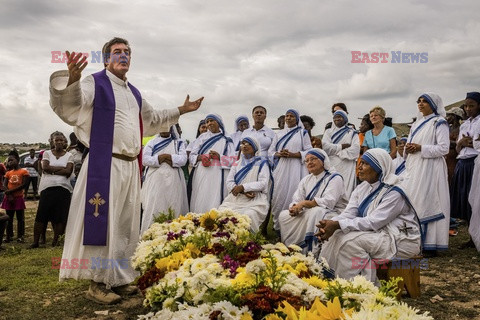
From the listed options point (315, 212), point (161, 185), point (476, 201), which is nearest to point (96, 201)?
point (315, 212)

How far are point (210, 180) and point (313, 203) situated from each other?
2.58m

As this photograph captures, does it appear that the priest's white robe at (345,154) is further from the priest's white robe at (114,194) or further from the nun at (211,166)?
the priest's white robe at (114,194)

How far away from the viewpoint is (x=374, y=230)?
4.73 m

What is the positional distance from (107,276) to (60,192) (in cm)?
395

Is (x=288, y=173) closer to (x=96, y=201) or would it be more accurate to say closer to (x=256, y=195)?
(x=256, y=195)

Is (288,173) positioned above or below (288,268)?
above

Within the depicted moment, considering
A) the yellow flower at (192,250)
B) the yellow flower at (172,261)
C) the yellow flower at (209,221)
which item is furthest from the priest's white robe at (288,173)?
the yellow flower at (172,261)

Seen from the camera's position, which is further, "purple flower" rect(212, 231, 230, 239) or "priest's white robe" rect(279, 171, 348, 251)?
"priest's white robe" rect(279, 171, 348, 251)

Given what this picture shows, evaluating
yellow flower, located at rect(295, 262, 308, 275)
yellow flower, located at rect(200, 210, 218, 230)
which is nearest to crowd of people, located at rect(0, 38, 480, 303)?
yellow flower, located at rect(200, 210, 218, 230)

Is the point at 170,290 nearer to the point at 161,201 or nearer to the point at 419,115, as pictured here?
the point at 161,201

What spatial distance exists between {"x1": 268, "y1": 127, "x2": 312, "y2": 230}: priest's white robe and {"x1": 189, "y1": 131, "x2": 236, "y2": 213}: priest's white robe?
34.8 inches

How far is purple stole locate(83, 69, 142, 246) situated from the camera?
4535mm

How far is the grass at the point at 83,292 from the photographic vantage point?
176 inches

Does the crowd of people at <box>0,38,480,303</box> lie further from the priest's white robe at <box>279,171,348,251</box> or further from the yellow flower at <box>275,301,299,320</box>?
the yellow flower at <box>275,301,299,320</box>
